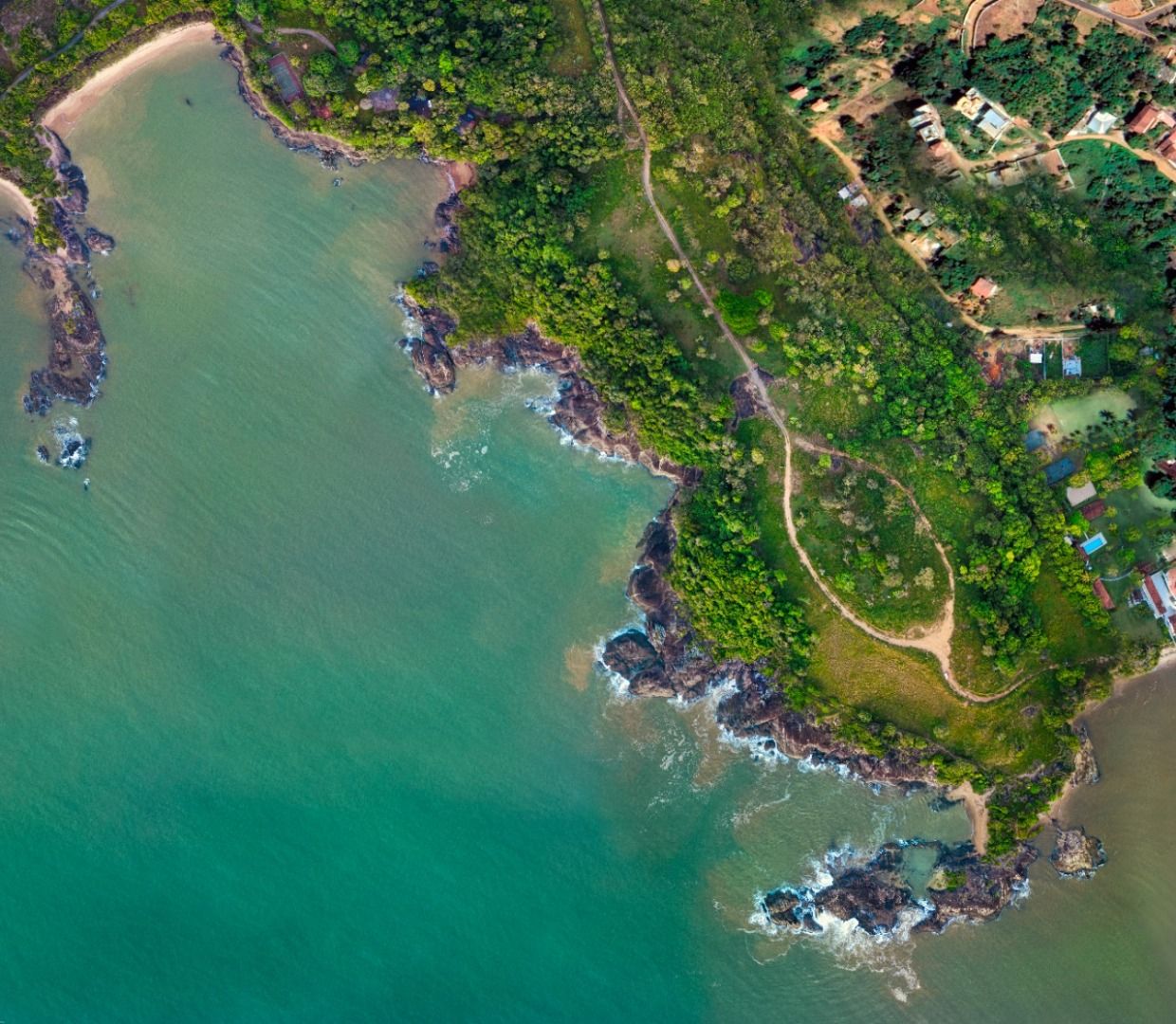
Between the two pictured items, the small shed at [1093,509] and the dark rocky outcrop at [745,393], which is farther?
the small shed at [1093,509]

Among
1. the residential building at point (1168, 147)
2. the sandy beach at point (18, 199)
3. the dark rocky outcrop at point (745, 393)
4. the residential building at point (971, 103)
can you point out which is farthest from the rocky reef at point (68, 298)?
the residential building at point (1168, 147)

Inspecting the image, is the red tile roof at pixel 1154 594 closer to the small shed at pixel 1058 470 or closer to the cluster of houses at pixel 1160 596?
the cluster of houses at pixel 1160 596

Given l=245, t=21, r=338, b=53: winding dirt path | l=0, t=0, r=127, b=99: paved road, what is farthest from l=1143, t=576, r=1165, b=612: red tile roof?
l=0, t=0, r=127, b=99: paved road

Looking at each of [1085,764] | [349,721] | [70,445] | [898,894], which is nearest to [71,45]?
[70,445]

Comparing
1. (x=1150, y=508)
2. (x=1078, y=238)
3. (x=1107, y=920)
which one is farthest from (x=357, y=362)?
(x=1107, y=920)

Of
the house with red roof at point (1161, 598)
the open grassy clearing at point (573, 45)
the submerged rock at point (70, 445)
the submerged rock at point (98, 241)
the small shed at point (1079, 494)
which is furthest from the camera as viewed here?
the submerged rock at point (70, 445)
